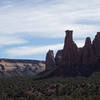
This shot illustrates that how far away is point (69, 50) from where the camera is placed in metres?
123

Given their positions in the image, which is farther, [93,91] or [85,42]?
[85,42]

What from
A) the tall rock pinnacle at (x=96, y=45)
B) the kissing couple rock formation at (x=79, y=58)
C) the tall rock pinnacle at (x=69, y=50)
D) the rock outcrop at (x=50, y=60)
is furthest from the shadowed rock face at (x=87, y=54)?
the rock outcrop at (x=50, y=60)

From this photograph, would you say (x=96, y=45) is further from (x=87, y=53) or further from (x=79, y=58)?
(x=79, y=58)

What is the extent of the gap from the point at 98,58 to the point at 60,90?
5223 centimetres

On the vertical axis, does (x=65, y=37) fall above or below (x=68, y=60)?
above

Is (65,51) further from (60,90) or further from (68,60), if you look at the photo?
(60,90)

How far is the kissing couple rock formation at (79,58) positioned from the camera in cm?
11083

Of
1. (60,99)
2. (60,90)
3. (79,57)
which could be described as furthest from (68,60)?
(60,99)

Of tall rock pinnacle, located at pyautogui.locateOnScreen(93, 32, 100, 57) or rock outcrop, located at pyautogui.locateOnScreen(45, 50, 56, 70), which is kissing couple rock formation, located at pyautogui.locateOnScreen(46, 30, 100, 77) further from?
rock outcrop, located at pyautogui.locateOnScreen(45, 50, 56, 70)

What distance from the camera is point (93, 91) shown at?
56500 millimetres

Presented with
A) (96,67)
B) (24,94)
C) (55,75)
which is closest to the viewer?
(24,94)

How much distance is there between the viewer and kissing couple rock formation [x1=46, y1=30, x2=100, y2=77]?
364 ft

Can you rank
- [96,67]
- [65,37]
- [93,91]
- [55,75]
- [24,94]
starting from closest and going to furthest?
1. [93,91]
2. [24,94]
3. [96,67]
4. [55,75]
5. [65,37]

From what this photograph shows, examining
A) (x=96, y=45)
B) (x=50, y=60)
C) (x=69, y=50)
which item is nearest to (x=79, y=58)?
(x=69, y=50)
